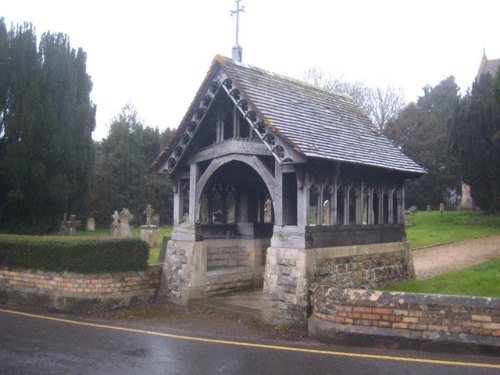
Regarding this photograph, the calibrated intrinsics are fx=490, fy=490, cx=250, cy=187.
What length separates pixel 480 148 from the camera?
1155 inches

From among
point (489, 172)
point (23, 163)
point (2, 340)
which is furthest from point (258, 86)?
point (489, 172)

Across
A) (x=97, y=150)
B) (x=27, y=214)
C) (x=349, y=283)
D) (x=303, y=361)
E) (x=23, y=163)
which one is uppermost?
(x=97, y=150)

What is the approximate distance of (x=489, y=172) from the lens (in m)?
29.4

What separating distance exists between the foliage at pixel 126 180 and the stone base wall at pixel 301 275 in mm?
25675

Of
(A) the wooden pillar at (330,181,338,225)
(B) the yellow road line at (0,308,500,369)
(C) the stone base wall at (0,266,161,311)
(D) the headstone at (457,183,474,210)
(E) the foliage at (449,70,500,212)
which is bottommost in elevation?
(B) the yellow road line at (0,308,500,369)

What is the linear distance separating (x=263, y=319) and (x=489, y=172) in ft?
81.0

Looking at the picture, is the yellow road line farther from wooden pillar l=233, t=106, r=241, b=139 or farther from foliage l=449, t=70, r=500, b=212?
foliage l=449, t=70, r=500, b=212

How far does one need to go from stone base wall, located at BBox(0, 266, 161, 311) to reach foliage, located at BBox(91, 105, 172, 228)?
23408 millimetres

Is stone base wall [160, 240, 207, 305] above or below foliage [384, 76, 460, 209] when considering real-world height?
below

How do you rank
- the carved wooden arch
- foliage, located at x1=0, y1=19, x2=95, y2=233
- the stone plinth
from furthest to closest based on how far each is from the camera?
the stone plinth → foliage, located at x1=0, y1=19, x2=95, y2=233 → the carved wooden arch

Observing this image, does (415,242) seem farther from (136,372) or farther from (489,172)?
(136,372)

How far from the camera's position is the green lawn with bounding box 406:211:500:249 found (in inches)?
898

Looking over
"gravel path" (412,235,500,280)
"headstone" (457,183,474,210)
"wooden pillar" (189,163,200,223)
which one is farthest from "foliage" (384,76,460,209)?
"wooden pillar" (189,163,200,223)

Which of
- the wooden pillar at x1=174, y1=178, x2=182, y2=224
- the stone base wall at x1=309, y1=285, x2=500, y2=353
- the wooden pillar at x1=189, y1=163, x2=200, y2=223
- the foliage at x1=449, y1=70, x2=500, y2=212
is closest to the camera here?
the stone base wall at x1=309, y1=285, x2=500, y2=353
